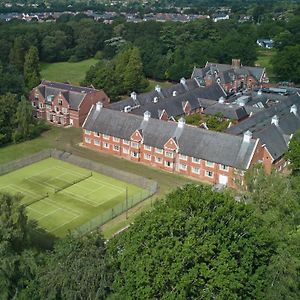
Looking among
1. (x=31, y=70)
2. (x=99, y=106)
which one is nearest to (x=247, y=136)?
(x=99, y=106)

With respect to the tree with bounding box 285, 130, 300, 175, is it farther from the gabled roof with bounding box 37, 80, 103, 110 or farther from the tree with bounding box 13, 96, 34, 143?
the tree with bounding box 13, 96, 34, 143

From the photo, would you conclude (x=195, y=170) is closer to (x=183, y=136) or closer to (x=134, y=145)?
(x=183, y=136)

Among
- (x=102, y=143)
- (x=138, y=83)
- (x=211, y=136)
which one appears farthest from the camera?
(x=138, y=83)

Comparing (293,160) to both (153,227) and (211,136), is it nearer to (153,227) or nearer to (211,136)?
(211,136)

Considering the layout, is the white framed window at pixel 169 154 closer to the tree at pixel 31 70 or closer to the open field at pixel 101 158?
the open field at pixel 101 158

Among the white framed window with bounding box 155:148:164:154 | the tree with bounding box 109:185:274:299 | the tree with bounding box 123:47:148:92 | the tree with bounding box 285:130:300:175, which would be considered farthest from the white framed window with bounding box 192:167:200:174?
the tree with bounding box 123:47:148:92

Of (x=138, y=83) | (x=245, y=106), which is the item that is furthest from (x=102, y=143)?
(x=138, y=83)
